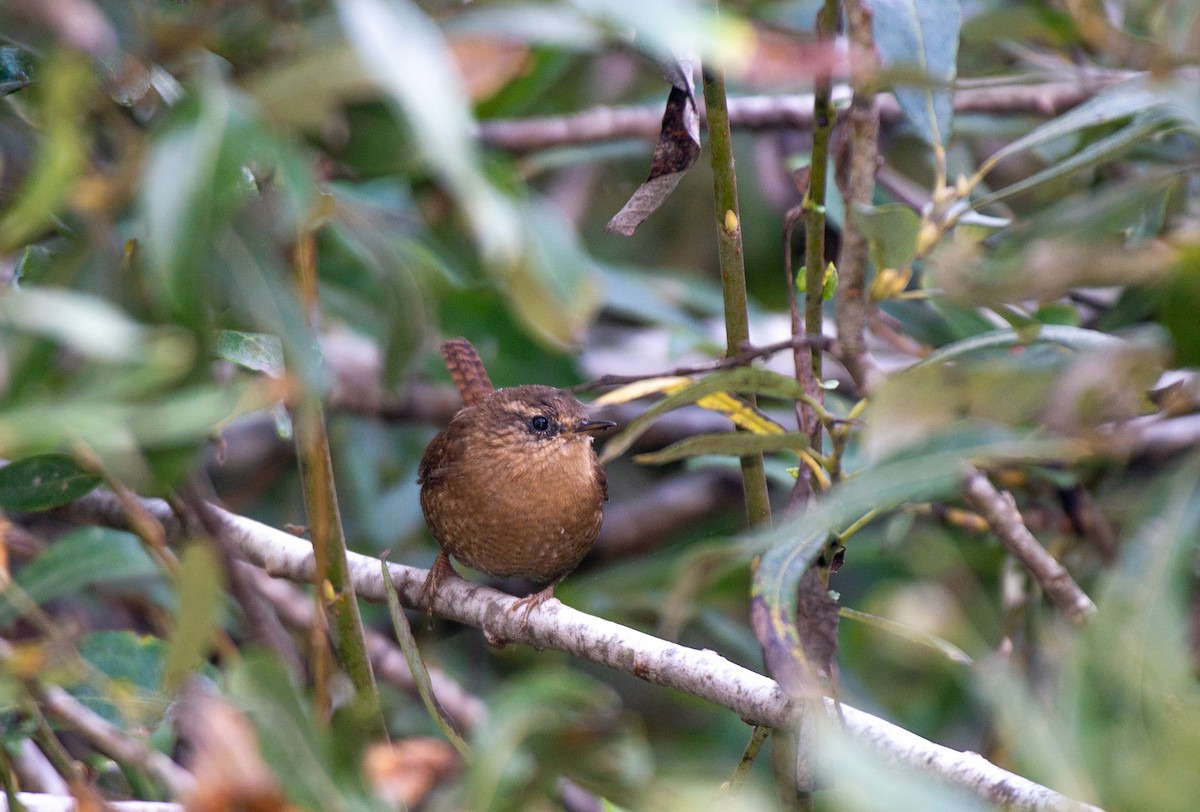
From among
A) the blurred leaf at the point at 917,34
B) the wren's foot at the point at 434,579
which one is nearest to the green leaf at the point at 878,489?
the blurred leaf at the point at 917,34

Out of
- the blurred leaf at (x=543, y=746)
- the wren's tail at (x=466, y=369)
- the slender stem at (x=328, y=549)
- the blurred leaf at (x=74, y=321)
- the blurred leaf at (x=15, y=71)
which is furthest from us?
the wren's tail at (x=466, y=369)

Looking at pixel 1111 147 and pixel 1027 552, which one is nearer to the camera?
pixel 1111 147

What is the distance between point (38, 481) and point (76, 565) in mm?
473

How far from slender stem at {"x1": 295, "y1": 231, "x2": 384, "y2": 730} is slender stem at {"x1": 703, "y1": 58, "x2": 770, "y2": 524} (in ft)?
2.39

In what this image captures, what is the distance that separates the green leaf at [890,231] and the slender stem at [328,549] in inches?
37.2

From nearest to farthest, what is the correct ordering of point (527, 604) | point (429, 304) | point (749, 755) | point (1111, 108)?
1. point (429, 304)
2. point (1111, 108)
3. point (749, 755)
4. point (527, 604)

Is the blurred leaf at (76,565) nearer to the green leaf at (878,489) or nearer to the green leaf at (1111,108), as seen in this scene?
the green leaf at (878,489)

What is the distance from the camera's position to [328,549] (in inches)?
85.1

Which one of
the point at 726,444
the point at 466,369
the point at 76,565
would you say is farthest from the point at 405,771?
the point at 466,369

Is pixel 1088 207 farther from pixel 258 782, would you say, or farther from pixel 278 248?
pixel 258 782

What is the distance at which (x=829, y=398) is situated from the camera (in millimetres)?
3080

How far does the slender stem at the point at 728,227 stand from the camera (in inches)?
79.6

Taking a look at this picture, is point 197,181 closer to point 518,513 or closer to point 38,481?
point 38,481

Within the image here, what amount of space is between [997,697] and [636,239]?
474cm
